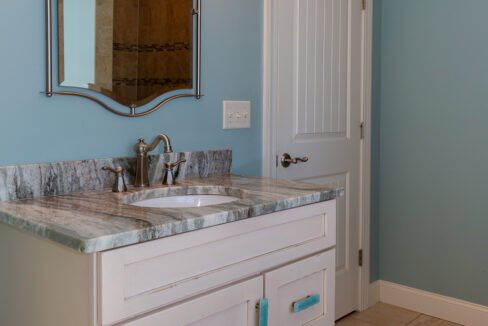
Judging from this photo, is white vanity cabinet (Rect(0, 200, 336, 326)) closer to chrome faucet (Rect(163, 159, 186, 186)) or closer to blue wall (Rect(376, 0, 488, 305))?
chrome faucet (Rect(163, 159, 186, 186))

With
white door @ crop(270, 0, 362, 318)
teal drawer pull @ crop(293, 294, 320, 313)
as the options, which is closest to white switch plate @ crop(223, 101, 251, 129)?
white door @ crop(270, 0, 362, 318)

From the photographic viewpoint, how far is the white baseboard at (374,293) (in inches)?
113

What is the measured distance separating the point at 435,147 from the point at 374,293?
→ 87 cm

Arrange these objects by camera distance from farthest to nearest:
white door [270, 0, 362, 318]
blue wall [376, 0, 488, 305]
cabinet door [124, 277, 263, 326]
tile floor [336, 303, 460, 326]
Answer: tile floor [336, 303, 460, 326] → blue wall [376, 0, 488, 305] → white door [270, 0, 362, 318] → cabinet door [124, 277, 263, 326]

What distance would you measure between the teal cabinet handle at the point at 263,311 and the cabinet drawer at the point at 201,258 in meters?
0.08

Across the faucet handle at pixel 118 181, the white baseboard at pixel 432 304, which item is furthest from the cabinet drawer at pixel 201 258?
the white baseboard at pixel 432 304

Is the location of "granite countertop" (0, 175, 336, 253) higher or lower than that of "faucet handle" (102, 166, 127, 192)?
lower

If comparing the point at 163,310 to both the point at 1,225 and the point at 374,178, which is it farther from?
the point at 374,178

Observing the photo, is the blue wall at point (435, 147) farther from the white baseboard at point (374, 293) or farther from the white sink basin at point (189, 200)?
the white sink basin at point (189, 200)

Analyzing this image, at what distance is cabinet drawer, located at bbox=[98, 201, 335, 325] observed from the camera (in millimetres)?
1063

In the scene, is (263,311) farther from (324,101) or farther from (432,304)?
(432,304)

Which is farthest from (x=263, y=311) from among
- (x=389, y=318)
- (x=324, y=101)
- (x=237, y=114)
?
(x=389, y=318)

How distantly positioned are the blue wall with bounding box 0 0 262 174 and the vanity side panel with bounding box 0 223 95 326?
0.28 m

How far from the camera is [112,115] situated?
167cm
